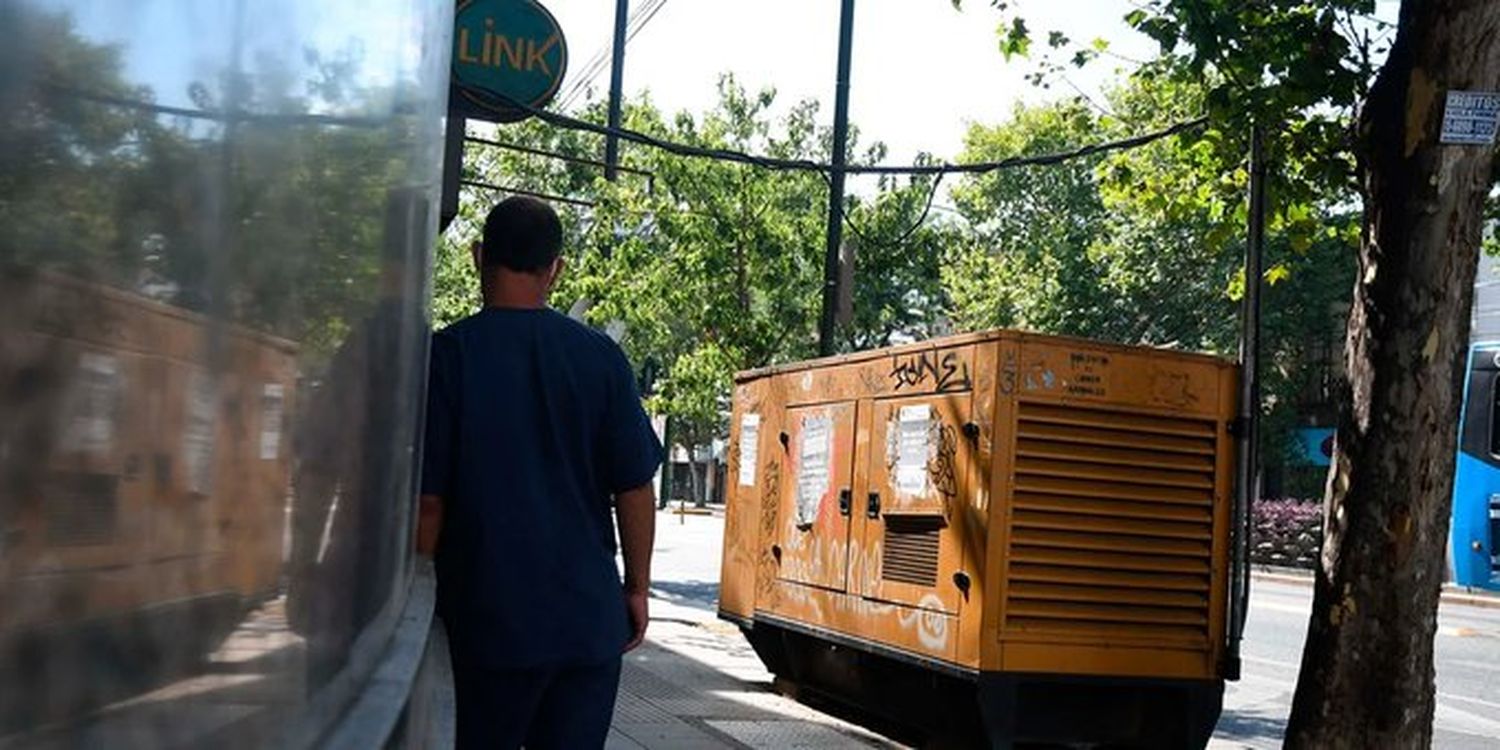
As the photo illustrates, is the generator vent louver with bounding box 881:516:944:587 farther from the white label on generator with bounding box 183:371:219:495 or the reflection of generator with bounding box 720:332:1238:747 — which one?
the white label on generator with bounding box 183:371:219:495

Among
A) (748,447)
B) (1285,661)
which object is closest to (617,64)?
(748,447)

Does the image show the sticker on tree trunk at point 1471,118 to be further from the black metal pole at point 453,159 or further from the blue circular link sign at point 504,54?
the black metal pole at point 453,159

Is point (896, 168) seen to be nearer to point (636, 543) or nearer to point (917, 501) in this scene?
point (917, 501)

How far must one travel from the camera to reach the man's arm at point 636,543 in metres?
3.31

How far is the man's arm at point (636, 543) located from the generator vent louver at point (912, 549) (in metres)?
4.67

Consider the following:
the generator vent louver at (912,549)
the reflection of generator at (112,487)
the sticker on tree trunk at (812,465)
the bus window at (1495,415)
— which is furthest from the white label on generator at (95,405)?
the bus window at (1495,415)

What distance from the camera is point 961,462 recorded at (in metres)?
7.70

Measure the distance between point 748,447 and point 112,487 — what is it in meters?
10.3

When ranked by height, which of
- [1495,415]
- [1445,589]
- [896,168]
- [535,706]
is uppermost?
[896,168]

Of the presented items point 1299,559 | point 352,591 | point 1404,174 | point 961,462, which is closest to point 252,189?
point 352,591

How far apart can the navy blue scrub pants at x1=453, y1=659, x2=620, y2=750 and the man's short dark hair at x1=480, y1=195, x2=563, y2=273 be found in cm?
85

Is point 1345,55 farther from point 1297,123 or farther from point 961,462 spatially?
point 961,462

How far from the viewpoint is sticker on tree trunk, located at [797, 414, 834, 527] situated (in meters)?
9.58

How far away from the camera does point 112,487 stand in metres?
0.85
